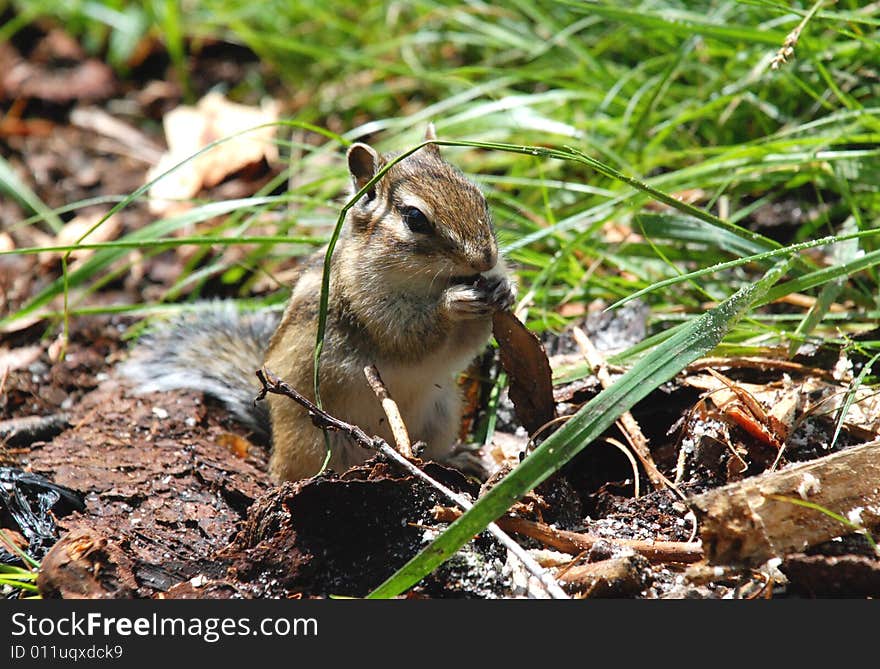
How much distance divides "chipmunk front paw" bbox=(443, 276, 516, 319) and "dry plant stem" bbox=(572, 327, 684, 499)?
0.34m

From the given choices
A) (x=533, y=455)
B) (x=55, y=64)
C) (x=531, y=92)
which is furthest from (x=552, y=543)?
(x=55, y=64)

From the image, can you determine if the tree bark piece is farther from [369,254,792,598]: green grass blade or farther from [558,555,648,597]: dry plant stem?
[369,254,792,598]: green grass blade

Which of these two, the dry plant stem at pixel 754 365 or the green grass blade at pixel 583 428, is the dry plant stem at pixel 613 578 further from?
the dry plant stem at pixel 754 365

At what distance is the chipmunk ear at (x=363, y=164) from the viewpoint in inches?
131

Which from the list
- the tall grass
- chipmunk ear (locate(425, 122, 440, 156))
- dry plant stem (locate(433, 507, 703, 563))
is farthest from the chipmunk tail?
dry plant stem (locate(433, 507, 703, 563))

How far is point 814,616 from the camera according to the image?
213 centimetres

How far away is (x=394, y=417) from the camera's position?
2801 millimetres

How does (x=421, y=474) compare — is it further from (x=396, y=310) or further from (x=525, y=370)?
(x=396, y=310)

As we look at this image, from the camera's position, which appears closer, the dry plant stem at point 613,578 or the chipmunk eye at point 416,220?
the dry plant stem at point 613,578

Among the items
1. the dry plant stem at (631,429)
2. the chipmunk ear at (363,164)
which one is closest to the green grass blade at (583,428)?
the dry plant stem at (631,429)

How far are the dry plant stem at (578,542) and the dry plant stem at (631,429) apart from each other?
26 centimetres

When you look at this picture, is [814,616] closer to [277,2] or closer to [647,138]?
[647,138]

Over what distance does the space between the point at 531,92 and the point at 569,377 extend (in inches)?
92.4

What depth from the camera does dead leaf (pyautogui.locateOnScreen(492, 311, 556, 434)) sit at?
3.00 m
